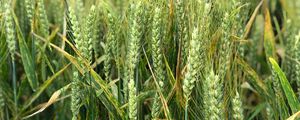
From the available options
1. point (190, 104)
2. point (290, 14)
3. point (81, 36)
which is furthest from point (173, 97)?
point (290, 14)

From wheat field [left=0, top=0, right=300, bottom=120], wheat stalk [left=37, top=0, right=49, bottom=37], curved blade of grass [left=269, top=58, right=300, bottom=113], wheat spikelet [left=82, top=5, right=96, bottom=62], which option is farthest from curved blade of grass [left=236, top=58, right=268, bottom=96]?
wheat stalk [left=37, top=0, right=49, bottom=37]

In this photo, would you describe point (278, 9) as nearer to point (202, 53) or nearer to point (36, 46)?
point (36, 46)

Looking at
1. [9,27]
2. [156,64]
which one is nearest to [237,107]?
[156,64]

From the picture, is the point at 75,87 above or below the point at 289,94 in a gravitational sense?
above

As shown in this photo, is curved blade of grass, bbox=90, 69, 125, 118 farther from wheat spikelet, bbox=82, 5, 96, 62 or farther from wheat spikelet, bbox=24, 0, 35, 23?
wheat spikelet, bbox=24, 0, 35, 23

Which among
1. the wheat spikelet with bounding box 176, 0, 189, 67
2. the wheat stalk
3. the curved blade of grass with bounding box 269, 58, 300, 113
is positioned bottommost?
the curved blade of grass with bounding box 269, 58, 300, 113

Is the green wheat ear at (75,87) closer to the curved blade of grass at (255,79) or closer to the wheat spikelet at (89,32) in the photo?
the wheat spikelet at (89,32)

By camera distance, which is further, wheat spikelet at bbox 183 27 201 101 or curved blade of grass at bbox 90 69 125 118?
curved blade of grass at bbox 90 69 125 118

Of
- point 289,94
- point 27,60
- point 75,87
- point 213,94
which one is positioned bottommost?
point 289,94

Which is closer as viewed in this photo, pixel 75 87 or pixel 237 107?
pixel 237 107

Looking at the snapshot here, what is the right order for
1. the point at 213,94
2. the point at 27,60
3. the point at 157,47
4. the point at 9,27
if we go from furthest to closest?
the point at 27,60, the point at 9,27, the point at 157,47, the point at 213,94

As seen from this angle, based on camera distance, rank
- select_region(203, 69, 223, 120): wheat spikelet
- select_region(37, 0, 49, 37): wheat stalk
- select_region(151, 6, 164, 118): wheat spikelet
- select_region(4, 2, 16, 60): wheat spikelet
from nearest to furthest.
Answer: select_region(203, 69, 223, 120): wheat spikelet → select_region(151, 6, 164, 118): wheat spikelet → select_region(4, 2, 16, 60): wheat spikelet → select_region(37, 0, 49, 37): wheat stalk

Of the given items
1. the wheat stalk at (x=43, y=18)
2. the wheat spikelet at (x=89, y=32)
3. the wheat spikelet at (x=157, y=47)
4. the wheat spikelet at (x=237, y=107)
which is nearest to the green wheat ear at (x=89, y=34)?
the wheat spikelet at (x=89, y=32)

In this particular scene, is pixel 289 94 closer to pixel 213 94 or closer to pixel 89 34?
pixel 213 94
